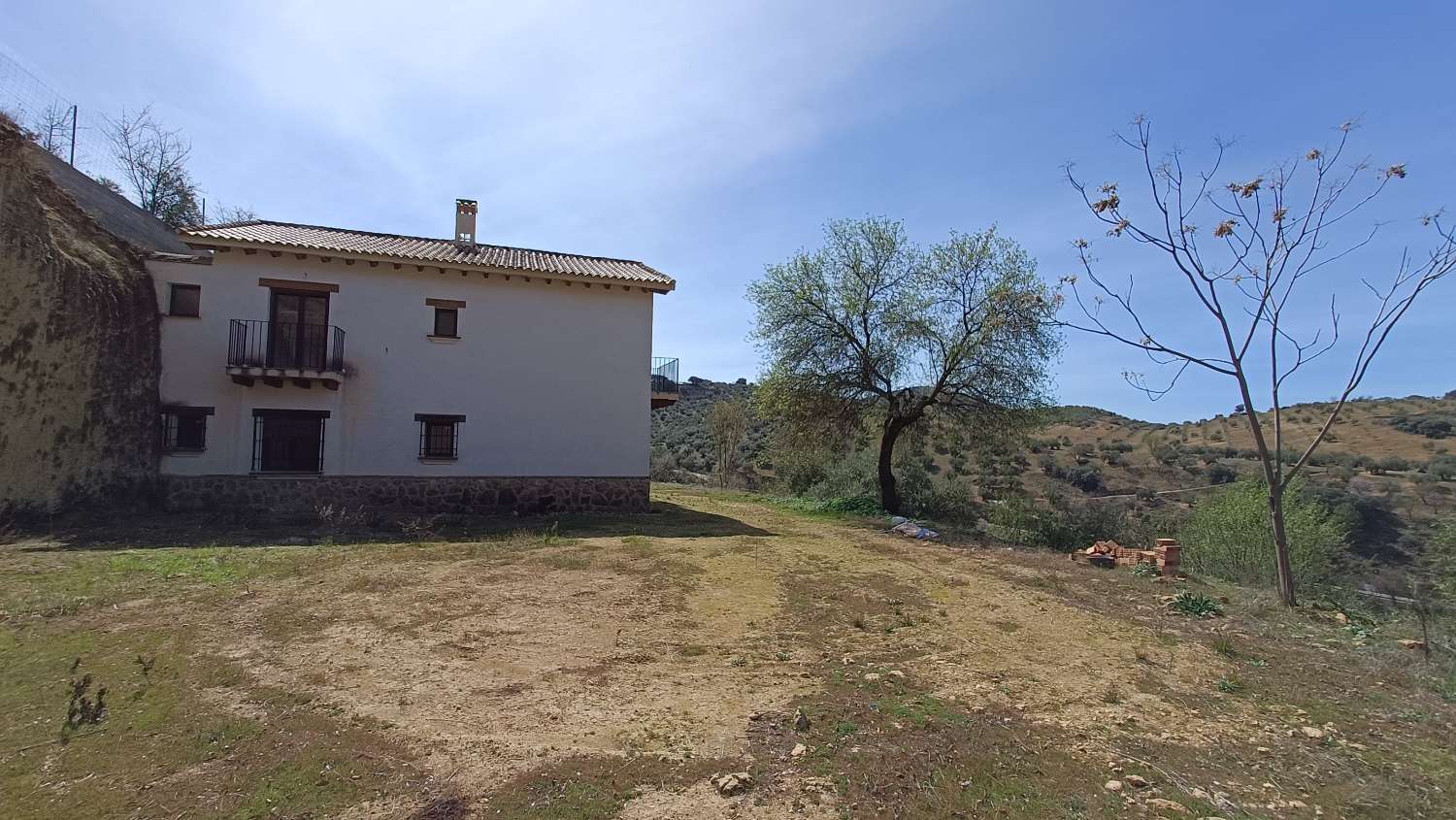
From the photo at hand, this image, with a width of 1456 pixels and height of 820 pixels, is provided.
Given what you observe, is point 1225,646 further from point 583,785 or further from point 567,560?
point 567,560

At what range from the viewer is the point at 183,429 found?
13875mm

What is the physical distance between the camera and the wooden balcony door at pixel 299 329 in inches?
560

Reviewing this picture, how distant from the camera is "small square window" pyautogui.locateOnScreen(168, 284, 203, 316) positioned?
46.0 ft

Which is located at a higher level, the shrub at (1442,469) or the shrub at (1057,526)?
the shrub at (1442,469)

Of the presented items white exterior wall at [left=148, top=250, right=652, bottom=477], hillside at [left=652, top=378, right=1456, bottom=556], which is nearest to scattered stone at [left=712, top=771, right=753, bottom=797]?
white exterior wall at [left=148, top=250, right=652, bottom=477]

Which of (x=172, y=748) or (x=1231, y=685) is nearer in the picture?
(x=172, y=748)

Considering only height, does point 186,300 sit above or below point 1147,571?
above

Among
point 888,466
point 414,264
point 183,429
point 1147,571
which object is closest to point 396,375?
point 414,264

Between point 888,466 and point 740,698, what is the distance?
14056 millimetres

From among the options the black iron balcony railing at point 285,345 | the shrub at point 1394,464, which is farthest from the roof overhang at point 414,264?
the shrub at point 1394,464

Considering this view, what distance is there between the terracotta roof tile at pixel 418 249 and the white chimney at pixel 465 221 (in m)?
0.28

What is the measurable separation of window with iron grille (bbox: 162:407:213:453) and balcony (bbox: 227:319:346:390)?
3.53ft

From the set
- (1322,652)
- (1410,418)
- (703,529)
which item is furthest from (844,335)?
(1410,418)

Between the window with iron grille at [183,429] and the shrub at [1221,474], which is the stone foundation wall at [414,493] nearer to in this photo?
the window with iron grille at [183,429]
